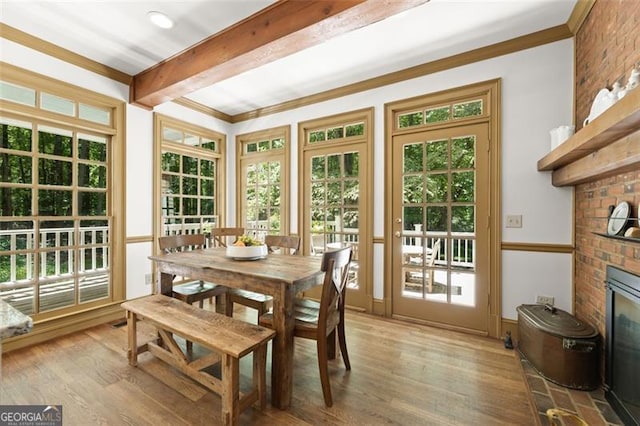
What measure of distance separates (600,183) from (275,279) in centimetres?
235

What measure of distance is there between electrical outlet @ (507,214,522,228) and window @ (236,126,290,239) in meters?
2.58

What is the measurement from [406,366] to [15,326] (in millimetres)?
2263

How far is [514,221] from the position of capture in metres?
2.64

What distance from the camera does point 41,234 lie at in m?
2.75

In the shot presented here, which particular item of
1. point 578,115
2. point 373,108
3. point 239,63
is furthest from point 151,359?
point 578,115

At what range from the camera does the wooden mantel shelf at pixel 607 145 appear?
1.26m

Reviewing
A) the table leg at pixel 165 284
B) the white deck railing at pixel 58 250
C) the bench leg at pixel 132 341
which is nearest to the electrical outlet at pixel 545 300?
the table leg at pixel 165 284

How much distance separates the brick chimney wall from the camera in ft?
5.55

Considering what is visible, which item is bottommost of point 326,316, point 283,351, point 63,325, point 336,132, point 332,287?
point 63,325

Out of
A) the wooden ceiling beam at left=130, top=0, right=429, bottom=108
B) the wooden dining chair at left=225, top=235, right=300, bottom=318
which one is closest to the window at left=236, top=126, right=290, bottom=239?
the wooden dining chair at left=225, top=235, right=300, bottom=318

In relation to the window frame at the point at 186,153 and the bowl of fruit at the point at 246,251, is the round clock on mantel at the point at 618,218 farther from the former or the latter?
the window frame at the point at 186,153

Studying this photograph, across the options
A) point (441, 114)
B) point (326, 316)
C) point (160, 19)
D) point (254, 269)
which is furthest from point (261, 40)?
point (326, 316)

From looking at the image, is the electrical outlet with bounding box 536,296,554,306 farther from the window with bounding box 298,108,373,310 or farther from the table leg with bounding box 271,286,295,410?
the table leg with bounding box 271,286,295,410

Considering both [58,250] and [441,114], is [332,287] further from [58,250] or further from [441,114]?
[58,250]
